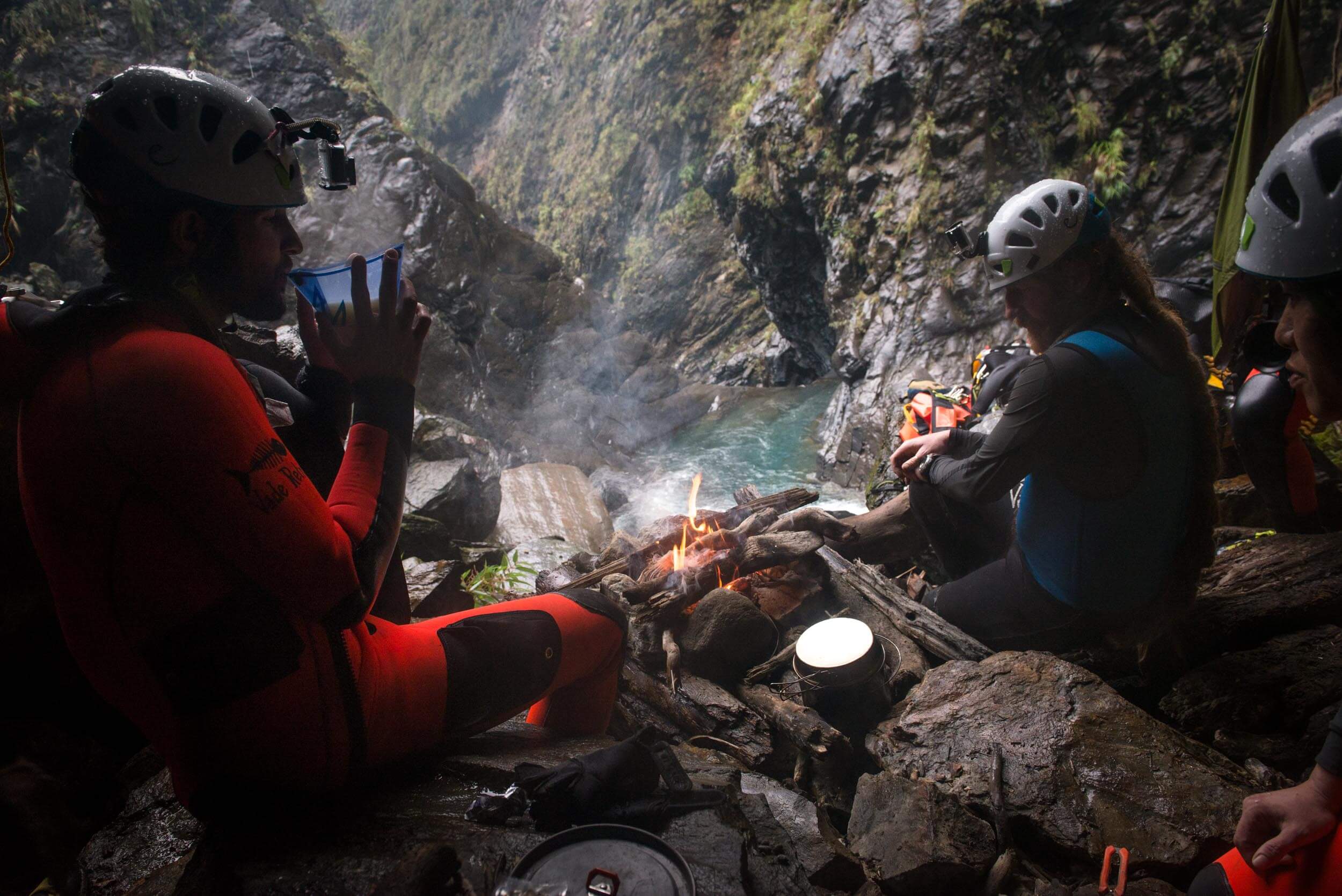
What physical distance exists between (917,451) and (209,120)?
3.23 metres

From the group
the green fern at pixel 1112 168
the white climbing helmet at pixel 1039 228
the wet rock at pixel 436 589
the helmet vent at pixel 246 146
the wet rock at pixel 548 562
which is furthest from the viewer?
the green fern at pixel 1112 168

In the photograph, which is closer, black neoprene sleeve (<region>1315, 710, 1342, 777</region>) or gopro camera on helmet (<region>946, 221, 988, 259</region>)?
black neoprene sleeve (<region>1315, 710, 1342, 777</region>)

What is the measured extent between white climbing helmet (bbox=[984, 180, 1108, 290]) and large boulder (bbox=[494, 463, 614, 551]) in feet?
20.1

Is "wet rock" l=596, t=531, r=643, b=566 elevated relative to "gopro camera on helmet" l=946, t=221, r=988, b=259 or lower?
lower

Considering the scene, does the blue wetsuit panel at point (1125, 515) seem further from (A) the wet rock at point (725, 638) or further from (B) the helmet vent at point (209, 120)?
(B) the helmet vent at point (209, 120)

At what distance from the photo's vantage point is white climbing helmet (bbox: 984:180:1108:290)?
9.04ft

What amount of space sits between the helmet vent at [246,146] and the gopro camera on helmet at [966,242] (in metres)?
3.13

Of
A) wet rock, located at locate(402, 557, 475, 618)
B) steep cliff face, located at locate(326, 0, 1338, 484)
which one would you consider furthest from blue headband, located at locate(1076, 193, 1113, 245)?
steep cliff face, located at locate(326, 0, 1338, 484)

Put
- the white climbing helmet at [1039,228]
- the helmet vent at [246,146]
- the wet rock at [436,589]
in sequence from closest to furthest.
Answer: the helmet vent at [246,146], the white climbing helmet at [1039,228], the wet rock at [436,589]

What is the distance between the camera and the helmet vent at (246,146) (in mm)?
1620

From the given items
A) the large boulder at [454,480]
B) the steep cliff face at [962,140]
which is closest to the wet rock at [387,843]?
the large boulder at [454,480]

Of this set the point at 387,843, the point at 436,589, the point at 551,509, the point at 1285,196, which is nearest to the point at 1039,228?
the point at 1285,196

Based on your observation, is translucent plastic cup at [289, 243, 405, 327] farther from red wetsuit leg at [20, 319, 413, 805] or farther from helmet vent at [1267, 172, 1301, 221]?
helmet vent at [1267, 172, 1301, 221]

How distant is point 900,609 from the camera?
3502 mm
